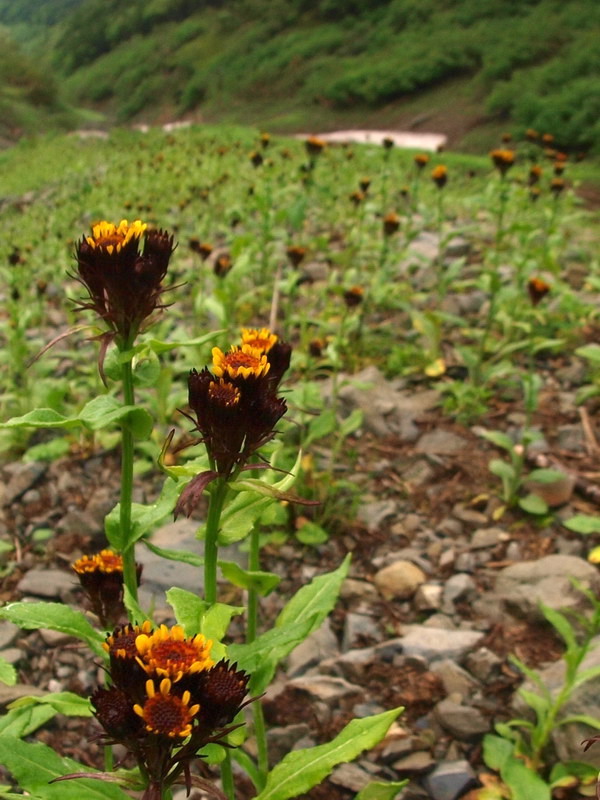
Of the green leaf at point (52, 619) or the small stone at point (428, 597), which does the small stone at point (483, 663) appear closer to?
the small stone at point (428, 597)

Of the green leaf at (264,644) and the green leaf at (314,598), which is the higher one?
the green leaf at (264,644)

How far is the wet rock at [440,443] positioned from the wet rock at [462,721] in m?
1.72

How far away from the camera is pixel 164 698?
1.16m

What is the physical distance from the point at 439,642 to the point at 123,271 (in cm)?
186

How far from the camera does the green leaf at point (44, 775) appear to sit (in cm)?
135

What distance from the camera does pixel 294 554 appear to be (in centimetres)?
331

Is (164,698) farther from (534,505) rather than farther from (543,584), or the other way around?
(534,505)

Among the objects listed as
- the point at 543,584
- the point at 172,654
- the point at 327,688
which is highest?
the point at 172,654

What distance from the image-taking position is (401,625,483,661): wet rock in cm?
269

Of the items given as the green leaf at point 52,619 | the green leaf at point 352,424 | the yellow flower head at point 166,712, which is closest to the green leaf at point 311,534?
the green leaf at point 352,424

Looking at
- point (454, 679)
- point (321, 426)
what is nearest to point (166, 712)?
point (454, 679)

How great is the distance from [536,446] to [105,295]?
2827 mm

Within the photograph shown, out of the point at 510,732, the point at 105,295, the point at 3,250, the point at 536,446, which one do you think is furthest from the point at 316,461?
the point at 3,250

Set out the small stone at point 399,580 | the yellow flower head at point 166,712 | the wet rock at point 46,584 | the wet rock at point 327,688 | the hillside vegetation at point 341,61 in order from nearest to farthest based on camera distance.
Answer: the yellow flower head at point 166,712 < the wet rock at point 327,688 < the wet rock at point 46,584 < the small stone at point 399,580 < the hillside vegetation at point 341,61
